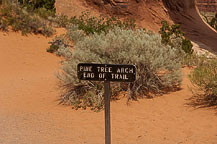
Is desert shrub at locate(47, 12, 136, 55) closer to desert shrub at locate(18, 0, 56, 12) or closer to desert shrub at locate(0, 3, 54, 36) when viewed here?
desert shrub at locate(18, 0, 56, 12)

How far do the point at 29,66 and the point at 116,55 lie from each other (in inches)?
255

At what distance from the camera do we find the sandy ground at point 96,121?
6.10 meters

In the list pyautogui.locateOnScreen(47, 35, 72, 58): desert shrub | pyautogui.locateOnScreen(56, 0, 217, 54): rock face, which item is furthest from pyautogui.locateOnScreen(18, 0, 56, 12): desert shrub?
pyautogui.locateOnScreen(47, 35, 72, 58): desert shrub

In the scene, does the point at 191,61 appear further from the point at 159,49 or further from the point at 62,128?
the point at 62,128

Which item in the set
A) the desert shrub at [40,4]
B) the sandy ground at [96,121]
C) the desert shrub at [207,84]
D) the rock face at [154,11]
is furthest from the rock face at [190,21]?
the desert shrub at [207,84]

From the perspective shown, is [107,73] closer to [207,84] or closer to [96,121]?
[96,121]

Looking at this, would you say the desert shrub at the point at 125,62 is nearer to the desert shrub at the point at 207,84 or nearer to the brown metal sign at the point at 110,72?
the desert shrub at the point at 207,84

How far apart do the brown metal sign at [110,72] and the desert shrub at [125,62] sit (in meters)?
3.52

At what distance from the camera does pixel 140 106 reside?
7.82 metres

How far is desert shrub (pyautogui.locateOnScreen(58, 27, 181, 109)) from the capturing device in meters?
8.13

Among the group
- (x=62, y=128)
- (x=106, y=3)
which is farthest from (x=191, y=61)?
(x=106, y=3)

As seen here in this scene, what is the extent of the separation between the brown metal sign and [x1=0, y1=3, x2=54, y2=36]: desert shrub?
13.5m

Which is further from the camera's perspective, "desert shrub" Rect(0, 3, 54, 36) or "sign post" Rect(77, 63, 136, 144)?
"desert shrub" Rect(0, 3, 54, 36)

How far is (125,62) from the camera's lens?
27.2ft
